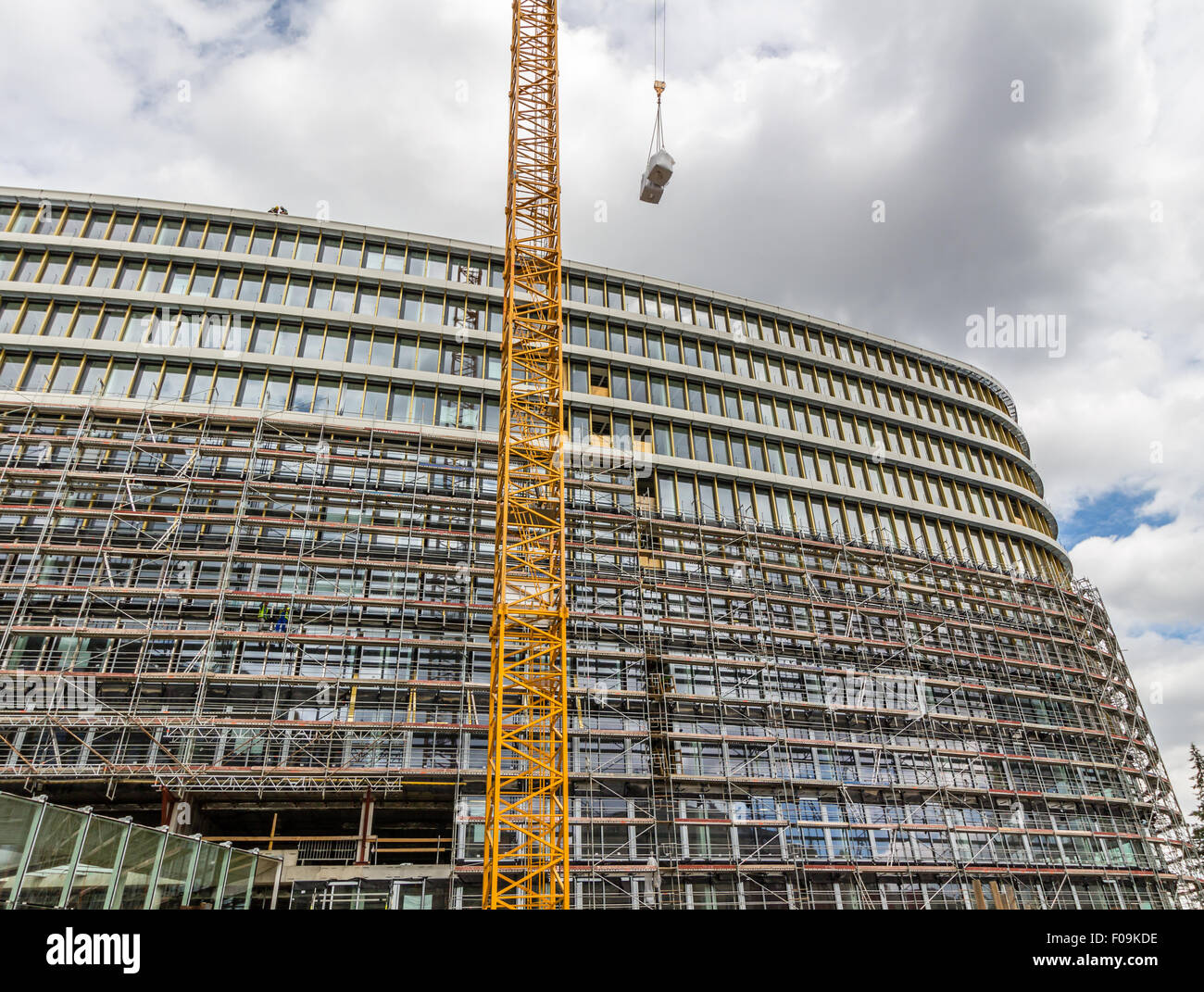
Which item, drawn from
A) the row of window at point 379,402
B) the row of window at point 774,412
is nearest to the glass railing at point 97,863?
the row of window at point 379,402

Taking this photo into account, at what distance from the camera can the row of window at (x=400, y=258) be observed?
37.0m

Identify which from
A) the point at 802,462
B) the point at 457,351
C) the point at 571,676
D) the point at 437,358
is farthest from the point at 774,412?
the point at 571,676

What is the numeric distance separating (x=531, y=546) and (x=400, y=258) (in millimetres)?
17509

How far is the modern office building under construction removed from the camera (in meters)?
27.2

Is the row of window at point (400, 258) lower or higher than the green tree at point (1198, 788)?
higher

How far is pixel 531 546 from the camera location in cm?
3136

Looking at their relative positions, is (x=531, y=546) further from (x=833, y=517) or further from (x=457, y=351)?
(x=833, y=517)

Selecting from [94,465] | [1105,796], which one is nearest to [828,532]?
[1105,796]

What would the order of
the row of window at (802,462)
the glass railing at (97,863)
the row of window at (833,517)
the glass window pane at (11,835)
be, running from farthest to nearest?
the row of window at (802,462) < the row of window at (833,517) < the glass railing at (97,863) < the glass window pane at (11,835)

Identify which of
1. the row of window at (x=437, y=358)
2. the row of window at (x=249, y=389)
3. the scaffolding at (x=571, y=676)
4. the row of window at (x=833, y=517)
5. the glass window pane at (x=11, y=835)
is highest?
the row of window at (x=437, y=358)

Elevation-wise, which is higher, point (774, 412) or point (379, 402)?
point (774, 412)

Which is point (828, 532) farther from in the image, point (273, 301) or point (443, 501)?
point (273, 301)

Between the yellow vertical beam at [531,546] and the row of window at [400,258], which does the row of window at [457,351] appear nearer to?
the row of window at [400,258]

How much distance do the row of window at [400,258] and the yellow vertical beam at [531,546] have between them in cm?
501
